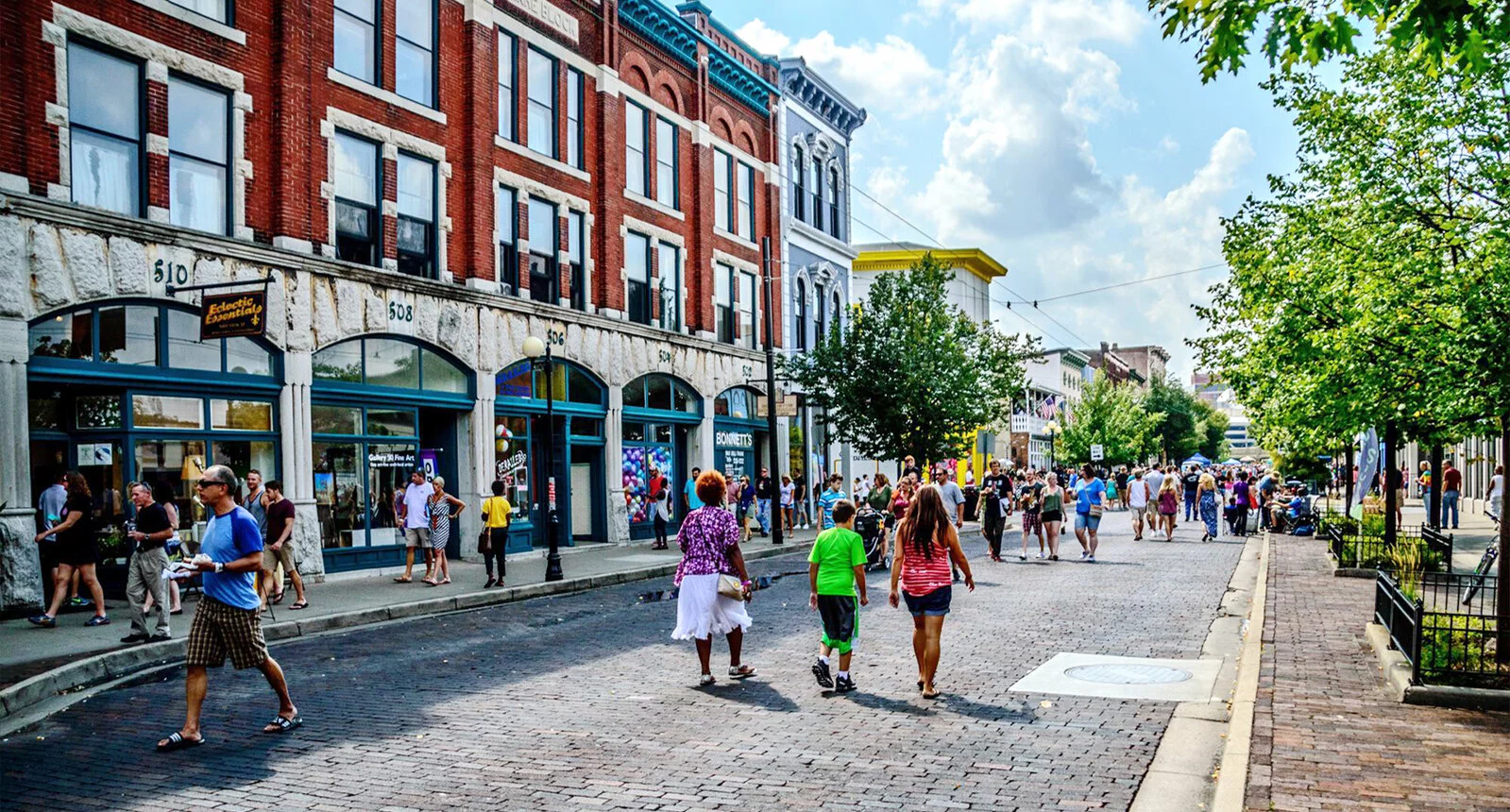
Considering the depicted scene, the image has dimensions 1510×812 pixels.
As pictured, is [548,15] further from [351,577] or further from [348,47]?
[351,577]

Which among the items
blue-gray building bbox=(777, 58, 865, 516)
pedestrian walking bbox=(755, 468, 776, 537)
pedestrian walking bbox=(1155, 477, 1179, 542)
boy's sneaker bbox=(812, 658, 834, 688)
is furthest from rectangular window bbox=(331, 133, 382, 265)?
pedestrian walking bbox=(1155, 477, 1179, 542)

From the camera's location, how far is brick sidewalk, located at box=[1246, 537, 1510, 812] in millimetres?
6043

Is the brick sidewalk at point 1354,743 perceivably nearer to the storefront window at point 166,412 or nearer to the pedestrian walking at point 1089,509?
the pedestrian walking at point 1089,509

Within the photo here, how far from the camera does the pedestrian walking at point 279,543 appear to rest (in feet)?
48.9

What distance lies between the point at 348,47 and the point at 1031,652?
1590 centimetres

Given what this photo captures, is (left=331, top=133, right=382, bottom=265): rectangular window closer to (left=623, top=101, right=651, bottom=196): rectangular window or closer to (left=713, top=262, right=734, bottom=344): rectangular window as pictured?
(left=623, top=101, right=651, bottom=196): rectangular window

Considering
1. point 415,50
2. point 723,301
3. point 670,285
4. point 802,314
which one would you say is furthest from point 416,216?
point 802,314

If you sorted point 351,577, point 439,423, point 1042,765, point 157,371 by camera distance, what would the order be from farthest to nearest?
point 439,423 < point 351,577 < point 157,371 < point 1042,765

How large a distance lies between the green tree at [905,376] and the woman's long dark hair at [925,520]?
24600mm

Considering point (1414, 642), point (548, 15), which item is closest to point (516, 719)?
point (1414, 642)

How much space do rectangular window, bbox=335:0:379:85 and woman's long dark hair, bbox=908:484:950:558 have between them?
15.1 metres

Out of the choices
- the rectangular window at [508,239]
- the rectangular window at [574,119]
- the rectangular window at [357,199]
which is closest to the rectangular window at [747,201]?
the rectangular window at [574,119]

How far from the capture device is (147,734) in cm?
845

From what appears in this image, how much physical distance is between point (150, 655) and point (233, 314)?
5600mm
